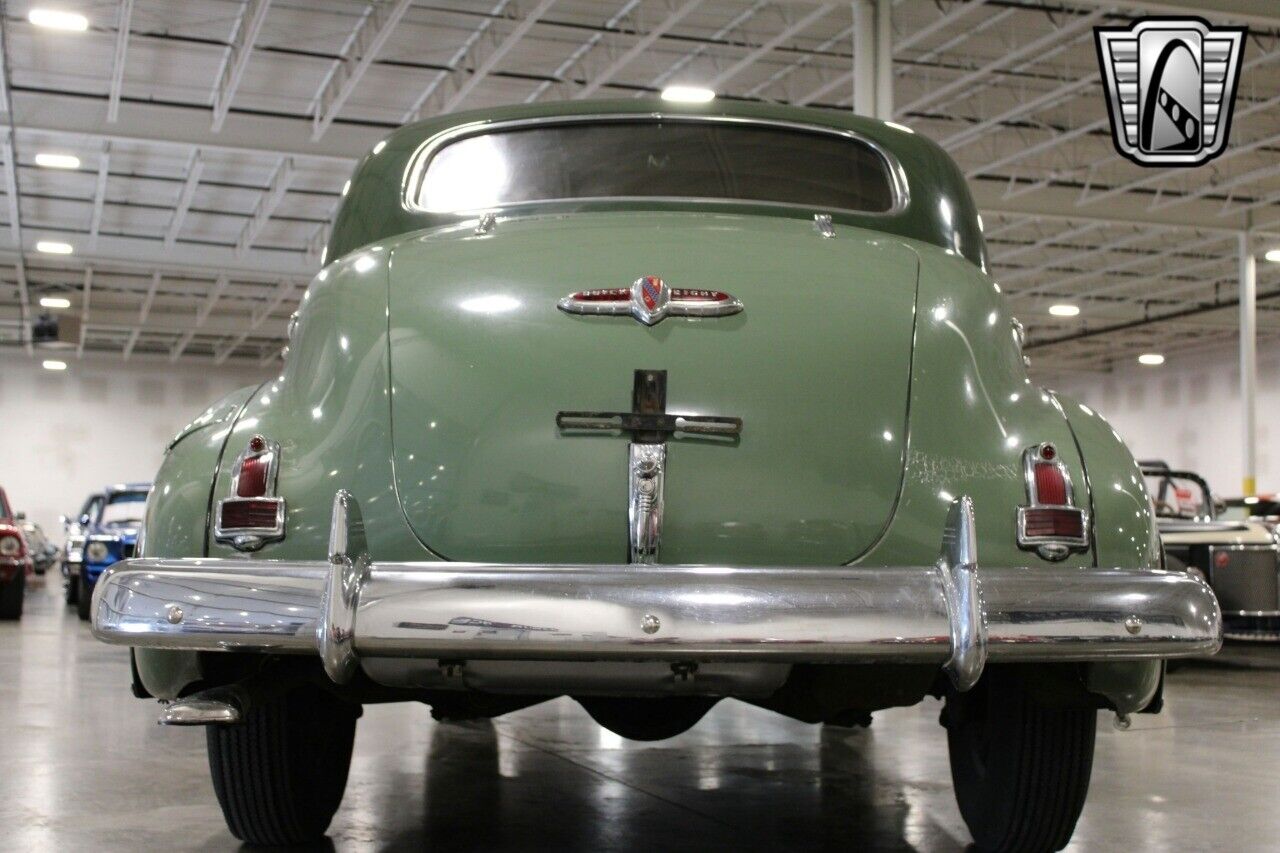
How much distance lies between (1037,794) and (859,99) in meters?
10.0

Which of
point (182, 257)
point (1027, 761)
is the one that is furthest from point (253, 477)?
point (182, 257)

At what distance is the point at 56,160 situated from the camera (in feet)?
68.3

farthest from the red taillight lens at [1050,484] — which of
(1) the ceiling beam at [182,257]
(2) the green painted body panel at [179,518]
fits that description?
(1) the ceiling beam at [182,257]

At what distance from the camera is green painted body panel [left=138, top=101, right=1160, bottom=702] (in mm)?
2900

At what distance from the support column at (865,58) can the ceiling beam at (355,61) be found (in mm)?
4828

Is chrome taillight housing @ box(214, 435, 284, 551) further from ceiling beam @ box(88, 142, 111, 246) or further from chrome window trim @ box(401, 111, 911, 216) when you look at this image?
ceiling beam @ box(88, 142, 111, 246)

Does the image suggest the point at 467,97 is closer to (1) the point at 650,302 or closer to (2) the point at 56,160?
(2) the point at 56,160

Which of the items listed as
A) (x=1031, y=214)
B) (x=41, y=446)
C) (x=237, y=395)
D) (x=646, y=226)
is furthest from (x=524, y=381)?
(x=41, y=446)

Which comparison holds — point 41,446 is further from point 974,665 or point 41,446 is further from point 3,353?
point 974,665

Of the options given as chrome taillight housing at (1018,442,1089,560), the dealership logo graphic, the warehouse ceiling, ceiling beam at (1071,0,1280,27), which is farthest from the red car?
chrome taillight housing at (1018,442,1089,560)

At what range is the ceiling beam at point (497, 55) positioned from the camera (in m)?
15.2

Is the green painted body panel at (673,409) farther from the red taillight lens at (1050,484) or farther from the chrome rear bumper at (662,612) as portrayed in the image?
the chrome rear bumper at (662,612)

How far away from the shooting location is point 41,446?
37469 millimetres

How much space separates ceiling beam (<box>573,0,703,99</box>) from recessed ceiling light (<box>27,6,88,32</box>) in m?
5.77
